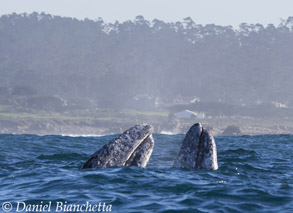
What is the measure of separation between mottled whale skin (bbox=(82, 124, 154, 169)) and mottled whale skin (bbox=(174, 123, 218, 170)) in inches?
43.4

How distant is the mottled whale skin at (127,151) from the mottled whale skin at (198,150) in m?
1.10

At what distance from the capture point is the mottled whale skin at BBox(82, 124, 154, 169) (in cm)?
1454

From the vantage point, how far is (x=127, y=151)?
48.3 ft

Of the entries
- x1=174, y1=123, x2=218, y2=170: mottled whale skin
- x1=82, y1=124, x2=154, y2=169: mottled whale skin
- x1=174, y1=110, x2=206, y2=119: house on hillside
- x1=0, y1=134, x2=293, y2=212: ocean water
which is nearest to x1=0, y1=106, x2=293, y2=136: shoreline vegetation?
x1=174, y1=110, x2=206, y2=119: house on hillside

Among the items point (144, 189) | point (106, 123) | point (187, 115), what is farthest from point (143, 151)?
point (187, 115)

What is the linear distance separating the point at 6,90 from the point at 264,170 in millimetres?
146461

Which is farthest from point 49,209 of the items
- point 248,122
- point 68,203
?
point 248,122

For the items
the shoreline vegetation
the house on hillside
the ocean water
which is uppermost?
the house on hillside

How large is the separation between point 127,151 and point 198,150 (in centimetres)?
207

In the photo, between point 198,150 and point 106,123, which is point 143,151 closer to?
point 198,150

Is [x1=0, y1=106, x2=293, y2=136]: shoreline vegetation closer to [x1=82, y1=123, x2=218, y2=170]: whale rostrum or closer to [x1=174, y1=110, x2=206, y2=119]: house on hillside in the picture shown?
[x1=174, y1=110, x2=206, y2=119]: house on hillside

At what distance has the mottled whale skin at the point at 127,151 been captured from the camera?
14539 millimetres

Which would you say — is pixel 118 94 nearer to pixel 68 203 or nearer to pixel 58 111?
pixel 58 111

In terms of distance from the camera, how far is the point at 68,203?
11438 millimetres
